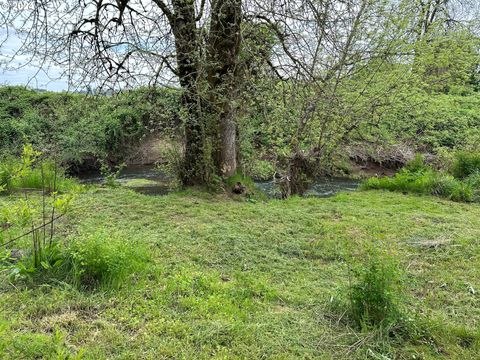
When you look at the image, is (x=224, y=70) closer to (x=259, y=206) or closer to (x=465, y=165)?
(x=259, y=206)

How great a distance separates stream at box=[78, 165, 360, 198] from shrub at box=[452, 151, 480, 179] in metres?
2.09

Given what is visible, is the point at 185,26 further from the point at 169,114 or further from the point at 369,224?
the point at 369,224

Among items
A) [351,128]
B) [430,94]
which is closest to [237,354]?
[351,128]

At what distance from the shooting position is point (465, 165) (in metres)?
6.98

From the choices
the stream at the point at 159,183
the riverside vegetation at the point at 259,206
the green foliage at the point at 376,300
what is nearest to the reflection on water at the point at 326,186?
the stream at the point at 159,183

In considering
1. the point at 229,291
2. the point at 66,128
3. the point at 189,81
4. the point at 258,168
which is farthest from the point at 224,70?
the point at 66,128

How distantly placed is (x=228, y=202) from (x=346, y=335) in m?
3.22

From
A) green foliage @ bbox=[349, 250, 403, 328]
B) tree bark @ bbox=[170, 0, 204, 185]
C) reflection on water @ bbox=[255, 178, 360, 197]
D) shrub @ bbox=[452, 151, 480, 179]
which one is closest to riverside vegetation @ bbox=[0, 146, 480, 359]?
green foliage @ bbox=[349, 250, 403, 328]

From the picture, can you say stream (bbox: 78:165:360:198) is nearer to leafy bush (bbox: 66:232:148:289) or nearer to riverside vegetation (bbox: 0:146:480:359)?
riverside vegetation (bbox: 0:146:480:359)

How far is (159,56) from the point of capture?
4379mm

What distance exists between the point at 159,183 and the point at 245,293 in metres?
6.90

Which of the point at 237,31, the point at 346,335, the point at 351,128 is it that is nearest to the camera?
the point at 346,335

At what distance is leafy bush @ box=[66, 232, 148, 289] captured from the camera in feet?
7.77

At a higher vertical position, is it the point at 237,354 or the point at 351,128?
the point at 351,128
